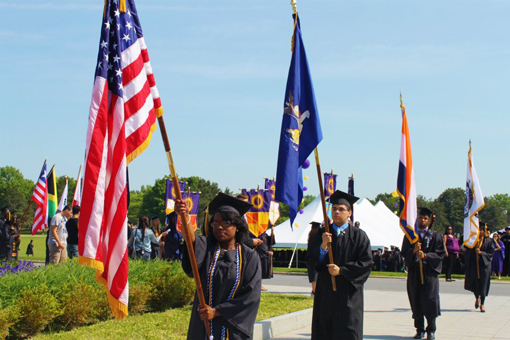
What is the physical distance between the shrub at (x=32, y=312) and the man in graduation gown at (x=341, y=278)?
3.57m

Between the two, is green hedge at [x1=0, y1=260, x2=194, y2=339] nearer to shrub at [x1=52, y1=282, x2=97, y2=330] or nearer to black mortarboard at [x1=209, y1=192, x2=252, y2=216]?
shrub at [x1=52, y1=282, x2=97, y2=330]

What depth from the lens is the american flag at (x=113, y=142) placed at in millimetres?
5262

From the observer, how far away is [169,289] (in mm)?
10609

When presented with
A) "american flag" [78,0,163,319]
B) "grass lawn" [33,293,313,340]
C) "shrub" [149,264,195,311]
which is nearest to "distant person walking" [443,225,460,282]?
"grass lawn" [33,293,313,340]

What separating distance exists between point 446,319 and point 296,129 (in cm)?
640

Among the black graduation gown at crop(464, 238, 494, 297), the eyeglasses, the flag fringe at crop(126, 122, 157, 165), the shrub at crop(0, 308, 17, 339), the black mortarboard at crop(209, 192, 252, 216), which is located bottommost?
the shrub at crop(0, 308, 17, 339)

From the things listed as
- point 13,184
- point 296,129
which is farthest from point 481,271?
point 13,184

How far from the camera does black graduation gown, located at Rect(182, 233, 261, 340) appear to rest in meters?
4.70

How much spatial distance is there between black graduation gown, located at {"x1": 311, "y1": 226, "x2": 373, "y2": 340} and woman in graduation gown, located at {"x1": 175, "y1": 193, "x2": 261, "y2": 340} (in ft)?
7.35

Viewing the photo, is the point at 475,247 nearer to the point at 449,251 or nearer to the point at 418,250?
the point at 418,250

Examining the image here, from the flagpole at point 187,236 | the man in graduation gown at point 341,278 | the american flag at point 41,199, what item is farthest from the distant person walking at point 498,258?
the flagpole at point 187,236

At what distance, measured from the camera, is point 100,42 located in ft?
17.7

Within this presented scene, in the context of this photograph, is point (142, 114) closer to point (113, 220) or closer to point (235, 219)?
point (113, 220)

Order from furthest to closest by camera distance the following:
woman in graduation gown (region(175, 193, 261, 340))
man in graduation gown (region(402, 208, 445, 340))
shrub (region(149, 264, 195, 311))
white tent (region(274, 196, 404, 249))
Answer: white tent (region(274, 196, 404, 249))
shrub (region(149, 264, 195, 311))
man in graduation gown (region(402, 208, 445, 340))
woman in graduation gown (region(175, 193, 261, 340))
